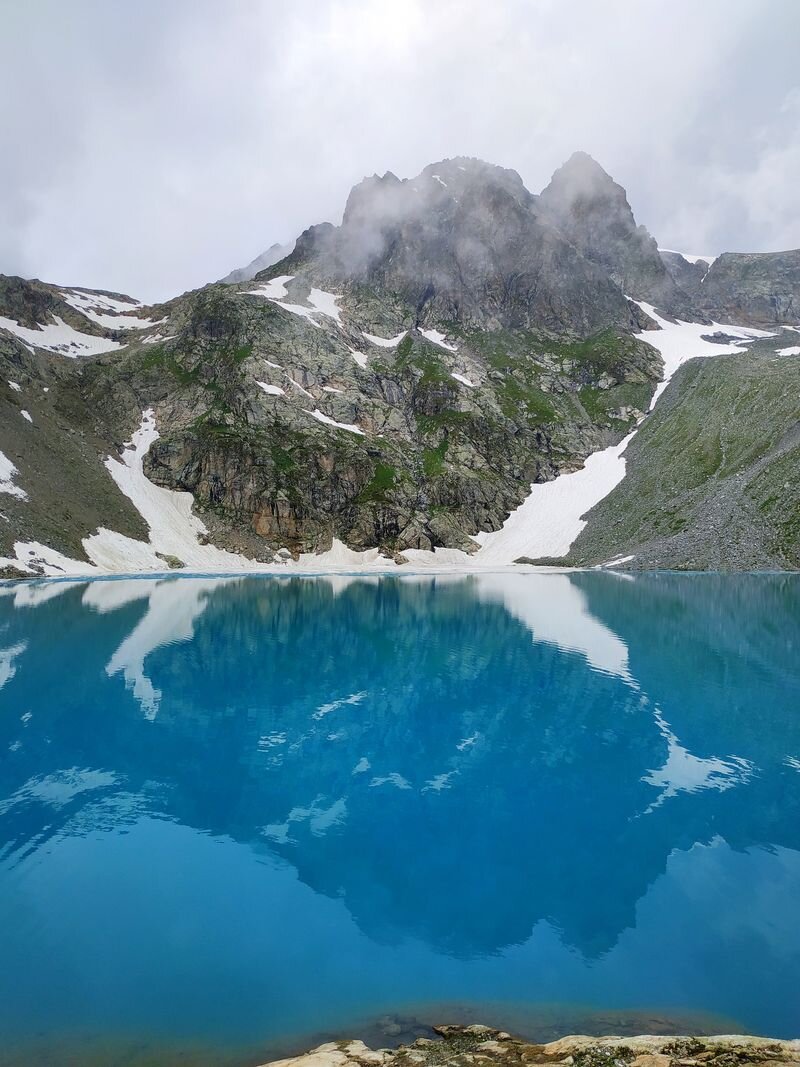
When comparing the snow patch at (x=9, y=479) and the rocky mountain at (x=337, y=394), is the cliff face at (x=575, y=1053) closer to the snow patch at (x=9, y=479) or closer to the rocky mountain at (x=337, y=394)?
the rocky mountain at (x=337, y=394)

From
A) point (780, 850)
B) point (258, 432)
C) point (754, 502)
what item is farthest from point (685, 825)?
point (258, 432)

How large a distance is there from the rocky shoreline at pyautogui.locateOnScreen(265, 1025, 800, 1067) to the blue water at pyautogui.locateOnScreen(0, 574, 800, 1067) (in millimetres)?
850

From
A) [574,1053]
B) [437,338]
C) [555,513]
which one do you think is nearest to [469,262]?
[437,338]

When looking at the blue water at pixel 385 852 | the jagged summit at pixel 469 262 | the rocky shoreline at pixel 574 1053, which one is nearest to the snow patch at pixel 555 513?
the jagged summit at pixel 469 262

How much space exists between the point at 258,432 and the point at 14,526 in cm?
5150

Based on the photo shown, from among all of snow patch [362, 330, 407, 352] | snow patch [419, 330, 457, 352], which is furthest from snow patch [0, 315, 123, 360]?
snow patch [419, 330, 457, 352]

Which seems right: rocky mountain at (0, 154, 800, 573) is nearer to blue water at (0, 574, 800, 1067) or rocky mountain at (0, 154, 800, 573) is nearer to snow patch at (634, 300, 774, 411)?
snow patch at (634, 300, 774, 411)

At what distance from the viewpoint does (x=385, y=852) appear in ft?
41.8

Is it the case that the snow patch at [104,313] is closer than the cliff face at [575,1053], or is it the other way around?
the cliff face at [575,1053]

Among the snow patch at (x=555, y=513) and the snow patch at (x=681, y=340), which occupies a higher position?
the snow patch at (x=681, y=340)

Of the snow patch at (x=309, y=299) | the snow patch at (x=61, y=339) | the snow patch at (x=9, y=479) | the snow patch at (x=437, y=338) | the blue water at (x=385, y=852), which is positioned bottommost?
the blue water at (x=385, y=852)

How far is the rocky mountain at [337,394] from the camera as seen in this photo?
10538 centimetres

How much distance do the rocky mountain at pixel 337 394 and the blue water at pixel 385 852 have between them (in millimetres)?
64067

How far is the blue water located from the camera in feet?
27.6
